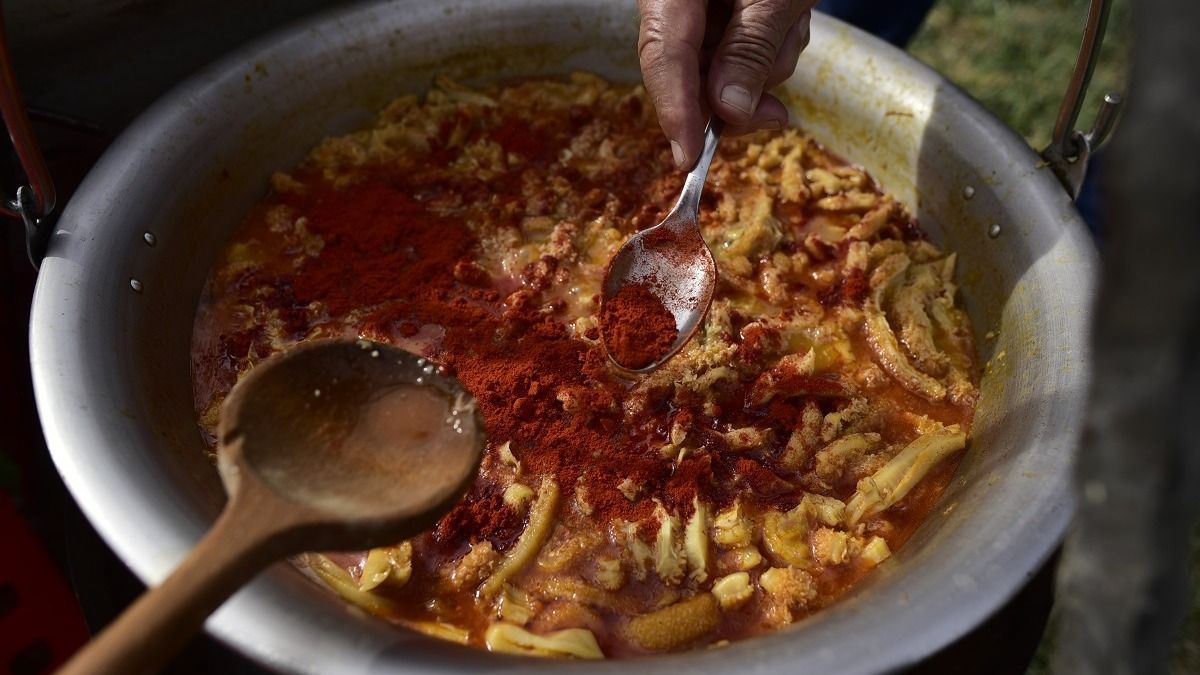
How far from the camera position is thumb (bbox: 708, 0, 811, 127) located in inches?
98.4

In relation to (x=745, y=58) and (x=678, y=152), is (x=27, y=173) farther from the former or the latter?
(x=745, y=58)

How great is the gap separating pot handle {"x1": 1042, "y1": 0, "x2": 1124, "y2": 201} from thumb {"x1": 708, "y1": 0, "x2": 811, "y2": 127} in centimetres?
84

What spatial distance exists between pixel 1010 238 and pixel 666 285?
1069mm

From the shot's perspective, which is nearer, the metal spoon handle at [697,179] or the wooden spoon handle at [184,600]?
the wooden spoon handle at [184,600]

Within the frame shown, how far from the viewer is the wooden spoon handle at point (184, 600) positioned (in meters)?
1.28

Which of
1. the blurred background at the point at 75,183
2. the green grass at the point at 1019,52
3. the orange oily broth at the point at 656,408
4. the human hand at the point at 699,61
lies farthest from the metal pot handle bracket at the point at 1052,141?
the green grass at the point at 1019,52

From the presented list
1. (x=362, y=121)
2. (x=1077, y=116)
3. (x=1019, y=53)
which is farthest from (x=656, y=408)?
(x=1019, y=53)

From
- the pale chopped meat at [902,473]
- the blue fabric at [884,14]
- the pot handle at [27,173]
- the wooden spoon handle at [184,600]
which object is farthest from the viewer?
the blue fabric at [884,14]

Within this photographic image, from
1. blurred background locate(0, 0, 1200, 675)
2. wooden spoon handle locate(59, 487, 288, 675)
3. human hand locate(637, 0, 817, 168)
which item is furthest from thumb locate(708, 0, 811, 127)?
wooden spoon handle locate(59, 487, 288, 675)

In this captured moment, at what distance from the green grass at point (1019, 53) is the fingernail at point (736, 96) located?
3.28 m

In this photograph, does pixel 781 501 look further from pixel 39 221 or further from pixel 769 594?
pixel 39 221

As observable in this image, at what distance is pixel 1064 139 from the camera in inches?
102

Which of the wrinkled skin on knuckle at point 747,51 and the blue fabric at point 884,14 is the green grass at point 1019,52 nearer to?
the blue fabric at point 884,14

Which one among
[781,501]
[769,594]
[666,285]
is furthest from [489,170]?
[769,594]
